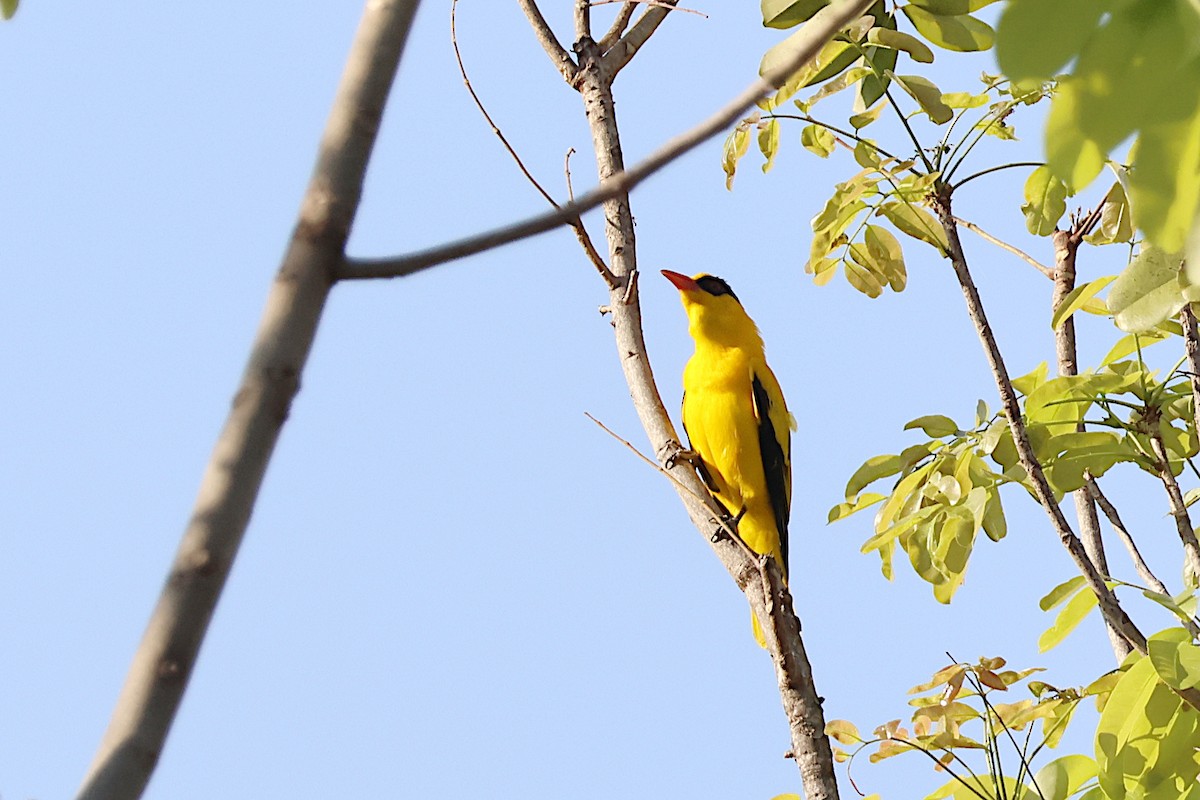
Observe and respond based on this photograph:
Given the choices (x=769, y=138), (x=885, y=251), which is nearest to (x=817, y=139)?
(x=769, y=138)

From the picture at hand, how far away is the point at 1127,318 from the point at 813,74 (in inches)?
40.5

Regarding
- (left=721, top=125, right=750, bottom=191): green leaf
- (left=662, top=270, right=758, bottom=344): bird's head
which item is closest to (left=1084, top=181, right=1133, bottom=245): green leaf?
(left=721, top=125, right=750, bottom=191): green leaf

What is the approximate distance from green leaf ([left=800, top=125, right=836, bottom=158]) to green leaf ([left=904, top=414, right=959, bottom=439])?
0.91m

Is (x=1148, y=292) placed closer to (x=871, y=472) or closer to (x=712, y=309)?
(x=871, y=472)

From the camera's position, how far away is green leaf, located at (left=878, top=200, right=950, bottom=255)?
3.23 m

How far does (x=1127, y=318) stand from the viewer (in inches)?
89.9

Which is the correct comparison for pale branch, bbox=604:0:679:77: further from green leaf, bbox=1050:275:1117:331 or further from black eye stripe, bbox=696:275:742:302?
black eye stripe, bbox=696:275:742:302

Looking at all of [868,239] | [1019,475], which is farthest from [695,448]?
[1019,475]

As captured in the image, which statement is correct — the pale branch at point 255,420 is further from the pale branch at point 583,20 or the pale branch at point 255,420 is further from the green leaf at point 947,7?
the pale branch at point 583,20

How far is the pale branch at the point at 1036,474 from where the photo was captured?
260 centimetres

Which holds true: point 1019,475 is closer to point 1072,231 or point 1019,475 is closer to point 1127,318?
point 1127,318

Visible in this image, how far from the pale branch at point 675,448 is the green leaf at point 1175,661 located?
2.29 feet

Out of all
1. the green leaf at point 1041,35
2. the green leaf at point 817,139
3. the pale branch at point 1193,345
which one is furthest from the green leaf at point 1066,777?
the green leaf at point 1041,35

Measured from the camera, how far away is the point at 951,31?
8.67 feet
